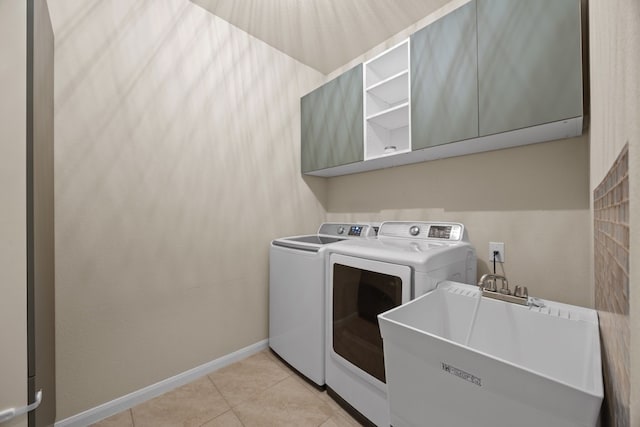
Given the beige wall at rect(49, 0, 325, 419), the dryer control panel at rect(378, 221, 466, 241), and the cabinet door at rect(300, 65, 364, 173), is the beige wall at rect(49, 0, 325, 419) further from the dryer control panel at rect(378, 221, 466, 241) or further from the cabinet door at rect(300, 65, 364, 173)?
the dryer control panel at rect(378, 221, 466, 241)

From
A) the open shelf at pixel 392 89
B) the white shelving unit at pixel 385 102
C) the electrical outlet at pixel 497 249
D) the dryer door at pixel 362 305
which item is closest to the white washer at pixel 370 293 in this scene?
the dryer door at pixel 362 305

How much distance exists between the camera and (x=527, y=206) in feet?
4.64

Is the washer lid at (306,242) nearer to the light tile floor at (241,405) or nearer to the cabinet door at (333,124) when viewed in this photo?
the cabinet door at (333,124)

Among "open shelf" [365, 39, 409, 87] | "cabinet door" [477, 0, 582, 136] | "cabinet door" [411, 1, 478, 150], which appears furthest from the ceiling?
"cabinet door" [477, 0, 582, 136]

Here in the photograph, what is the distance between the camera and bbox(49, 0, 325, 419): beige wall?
1.34 m

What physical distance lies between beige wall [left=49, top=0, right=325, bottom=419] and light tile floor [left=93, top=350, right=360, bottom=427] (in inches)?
5.5

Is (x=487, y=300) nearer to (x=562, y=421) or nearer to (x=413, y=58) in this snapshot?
(x=562, y=421)

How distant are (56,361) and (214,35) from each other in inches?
87.7

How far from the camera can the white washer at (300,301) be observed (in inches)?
62.8

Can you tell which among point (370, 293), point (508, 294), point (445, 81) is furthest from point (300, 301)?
point (445, 81)

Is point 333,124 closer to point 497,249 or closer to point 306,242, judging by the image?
point 306,242

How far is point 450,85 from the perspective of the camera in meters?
1.36

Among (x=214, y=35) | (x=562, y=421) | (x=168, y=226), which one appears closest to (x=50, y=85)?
(x=168, y=226)

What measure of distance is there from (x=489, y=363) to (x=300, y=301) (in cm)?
130
